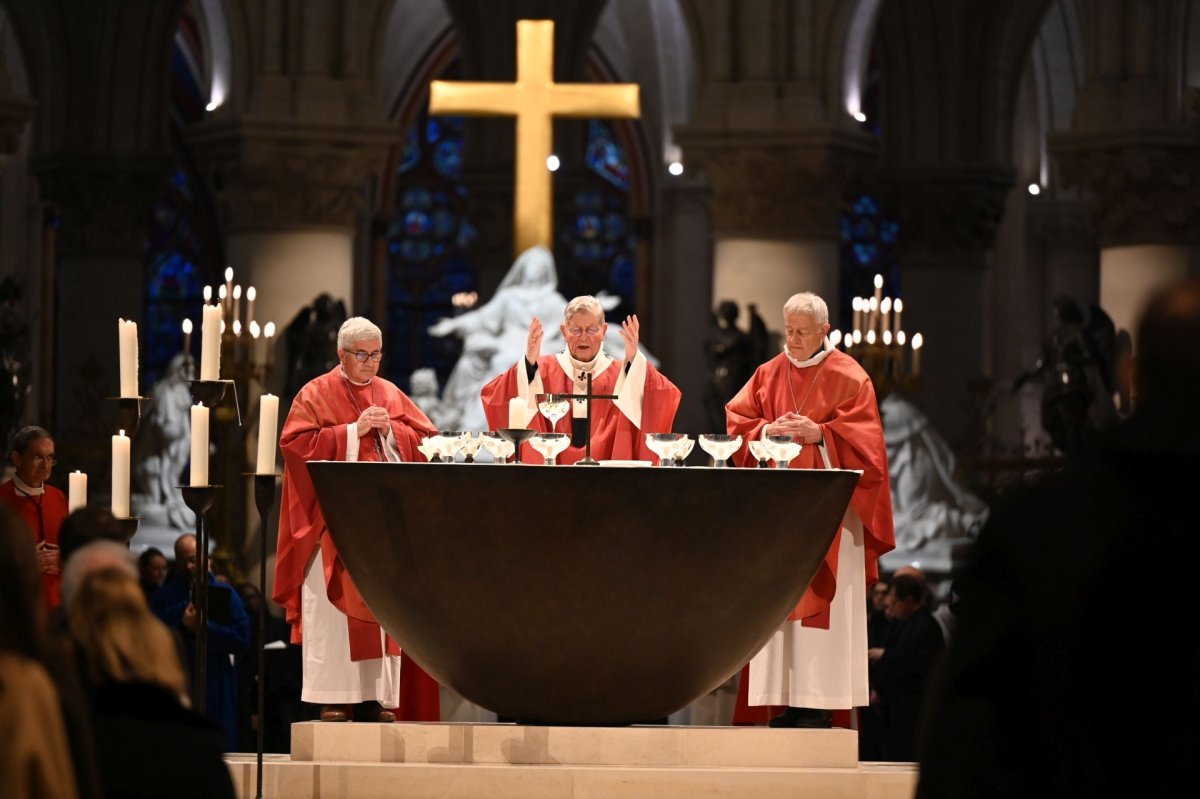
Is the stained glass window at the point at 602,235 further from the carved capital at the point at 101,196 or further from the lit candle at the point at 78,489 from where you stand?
the lit candle at the point at 78,489

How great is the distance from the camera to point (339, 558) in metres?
7.85

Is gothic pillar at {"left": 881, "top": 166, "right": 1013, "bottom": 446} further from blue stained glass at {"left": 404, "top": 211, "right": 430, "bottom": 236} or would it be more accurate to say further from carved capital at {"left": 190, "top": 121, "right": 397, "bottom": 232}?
blue stained glass at {"left": 404, "top": 211, "right": 430, "bottom": 236}

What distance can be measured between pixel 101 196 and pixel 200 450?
1371 cm

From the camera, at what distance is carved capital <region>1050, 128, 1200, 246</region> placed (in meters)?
16.1

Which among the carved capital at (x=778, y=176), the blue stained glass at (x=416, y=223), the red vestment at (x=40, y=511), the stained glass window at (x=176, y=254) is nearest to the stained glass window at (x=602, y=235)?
the blue stained glass at (x=416, y=223)

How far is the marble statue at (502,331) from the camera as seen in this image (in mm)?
16312

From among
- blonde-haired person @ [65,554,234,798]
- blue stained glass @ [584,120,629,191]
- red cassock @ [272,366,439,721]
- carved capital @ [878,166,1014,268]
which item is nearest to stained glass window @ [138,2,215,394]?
blue stained glass @ [584,120,629,191]

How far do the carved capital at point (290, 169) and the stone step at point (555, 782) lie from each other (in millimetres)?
10081

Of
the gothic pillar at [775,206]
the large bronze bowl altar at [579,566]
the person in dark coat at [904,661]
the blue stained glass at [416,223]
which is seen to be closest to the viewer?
the large bronze bowl altar at [579,566]

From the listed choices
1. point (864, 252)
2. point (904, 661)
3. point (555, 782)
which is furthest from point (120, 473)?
point (864, 252)

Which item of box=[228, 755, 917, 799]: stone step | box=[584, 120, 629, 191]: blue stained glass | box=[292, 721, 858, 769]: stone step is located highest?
box=[584, 120, 629, 191]: blue stained glass

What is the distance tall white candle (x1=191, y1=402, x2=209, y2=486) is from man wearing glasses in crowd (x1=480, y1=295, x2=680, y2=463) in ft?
4.78

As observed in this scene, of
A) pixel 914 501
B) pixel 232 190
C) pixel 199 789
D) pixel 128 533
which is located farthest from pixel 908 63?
pixel 199 789

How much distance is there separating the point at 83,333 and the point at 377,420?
13.1 meters
